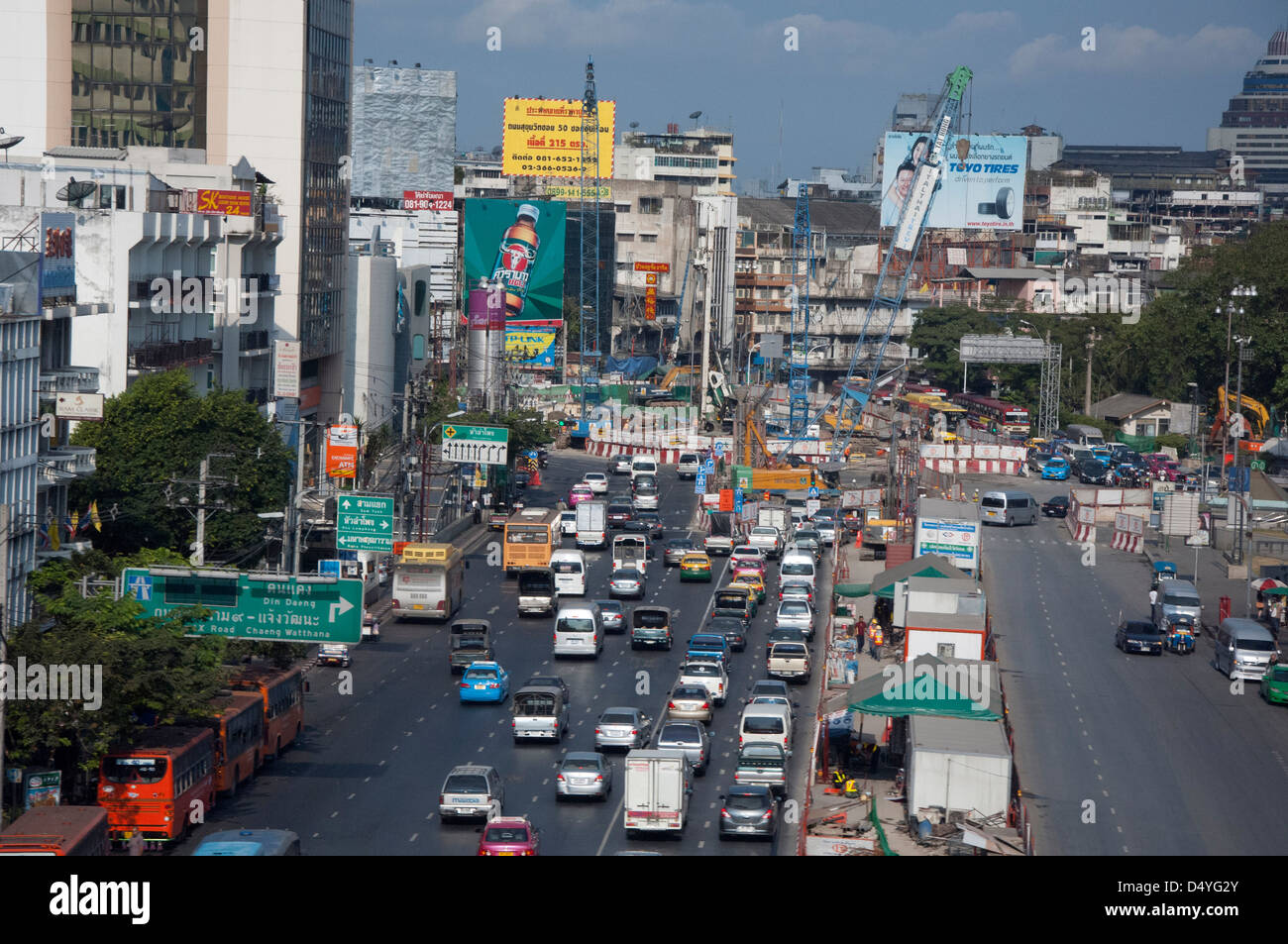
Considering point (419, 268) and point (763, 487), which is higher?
point (419, 268)

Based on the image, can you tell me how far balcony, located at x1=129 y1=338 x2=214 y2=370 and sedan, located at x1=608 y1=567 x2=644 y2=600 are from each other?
1619 cm

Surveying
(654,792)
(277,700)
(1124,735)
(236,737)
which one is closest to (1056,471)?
(1124,735)

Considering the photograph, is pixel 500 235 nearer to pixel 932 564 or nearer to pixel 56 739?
pixel 932 564

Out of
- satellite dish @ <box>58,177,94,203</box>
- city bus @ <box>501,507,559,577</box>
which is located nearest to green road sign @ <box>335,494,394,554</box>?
city bus @ <box>501,507,559,577</box>

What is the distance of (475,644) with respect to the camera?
42.3 metres

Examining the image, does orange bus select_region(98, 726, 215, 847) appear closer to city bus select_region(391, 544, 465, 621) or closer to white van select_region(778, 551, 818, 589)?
city bus select_region(391, 544, 465, 621)

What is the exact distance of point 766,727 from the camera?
33469 millimetres

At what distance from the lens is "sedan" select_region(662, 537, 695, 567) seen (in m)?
59.6

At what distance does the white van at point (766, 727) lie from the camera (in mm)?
33219

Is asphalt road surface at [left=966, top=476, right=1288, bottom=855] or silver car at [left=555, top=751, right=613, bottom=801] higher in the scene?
silver car at [left=555, top=751, right=613, bottom=801]

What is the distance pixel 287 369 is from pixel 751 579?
2194cm

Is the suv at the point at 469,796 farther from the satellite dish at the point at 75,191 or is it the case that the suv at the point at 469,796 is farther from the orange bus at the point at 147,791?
the satellite dish at the point at 75,191

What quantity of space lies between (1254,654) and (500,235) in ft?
302
